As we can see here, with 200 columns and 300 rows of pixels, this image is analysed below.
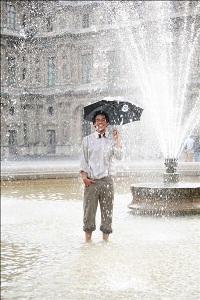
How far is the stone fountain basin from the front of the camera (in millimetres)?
8453

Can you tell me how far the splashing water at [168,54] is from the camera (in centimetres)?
3697

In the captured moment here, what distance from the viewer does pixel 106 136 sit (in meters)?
6.05

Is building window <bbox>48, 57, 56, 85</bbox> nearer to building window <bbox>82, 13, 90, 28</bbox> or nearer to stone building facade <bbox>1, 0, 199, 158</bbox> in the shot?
stone building facade <bbox>1, 0, 199, 158</bbox>

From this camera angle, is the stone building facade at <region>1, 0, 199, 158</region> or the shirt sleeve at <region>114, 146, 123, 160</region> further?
the stone building facade at <region>1, 0, 199, 158</region>

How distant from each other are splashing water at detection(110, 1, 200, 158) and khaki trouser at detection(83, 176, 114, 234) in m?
29.7

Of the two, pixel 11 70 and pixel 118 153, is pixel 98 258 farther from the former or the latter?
pixel 11 70

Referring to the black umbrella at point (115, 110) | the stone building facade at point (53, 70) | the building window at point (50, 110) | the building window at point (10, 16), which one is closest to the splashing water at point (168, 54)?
the stone building facade at point (53, 70)

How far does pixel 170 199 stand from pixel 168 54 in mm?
30387

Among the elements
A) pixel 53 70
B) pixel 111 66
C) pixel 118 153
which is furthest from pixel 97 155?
pixel 53 70

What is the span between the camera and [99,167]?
19.7 ft

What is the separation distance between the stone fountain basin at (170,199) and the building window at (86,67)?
34.3m

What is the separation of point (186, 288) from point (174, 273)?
46 cm

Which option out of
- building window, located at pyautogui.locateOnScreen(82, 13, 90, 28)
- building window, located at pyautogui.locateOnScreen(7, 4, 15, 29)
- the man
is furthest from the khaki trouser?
building window, located at pyautogui.locateOnScreen(7, 4, 15, 29)

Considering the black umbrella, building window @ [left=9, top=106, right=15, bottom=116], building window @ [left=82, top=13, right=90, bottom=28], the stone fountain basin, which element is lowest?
the stone fountain basin
